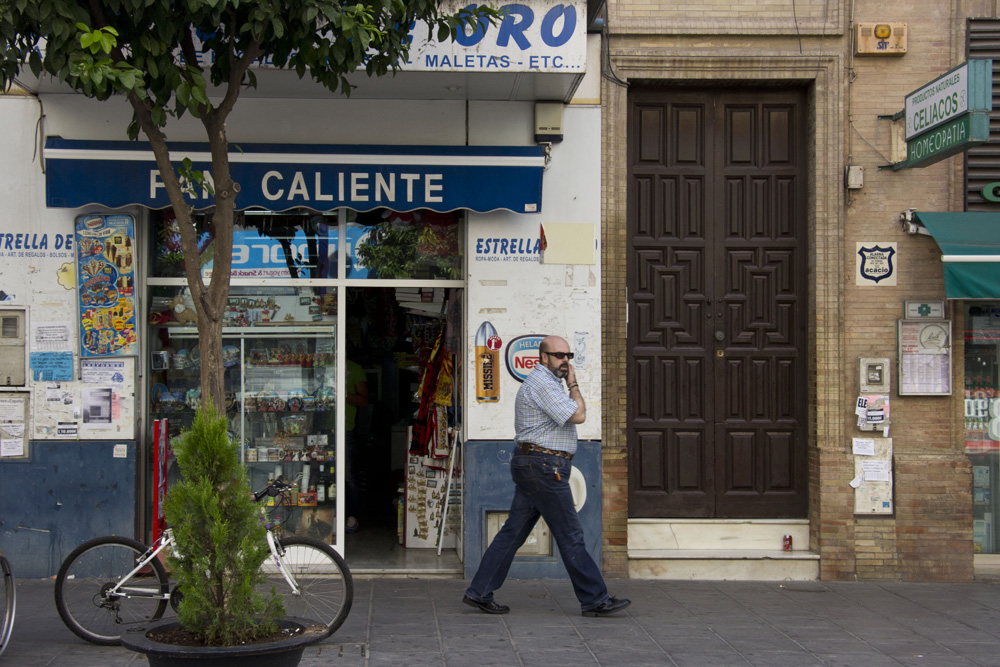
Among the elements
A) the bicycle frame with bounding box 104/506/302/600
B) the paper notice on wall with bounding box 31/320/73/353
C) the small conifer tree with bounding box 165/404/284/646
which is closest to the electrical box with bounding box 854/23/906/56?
the bicycle frame with bounding box 104/506/302/600

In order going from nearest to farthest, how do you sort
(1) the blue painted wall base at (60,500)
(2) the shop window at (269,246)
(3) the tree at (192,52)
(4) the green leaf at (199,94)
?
(3) the tree at (192,52), (4) the green leaf at (199,94), (1) the blue painted wall base at (60,500), (2) the shop window at (269,246)

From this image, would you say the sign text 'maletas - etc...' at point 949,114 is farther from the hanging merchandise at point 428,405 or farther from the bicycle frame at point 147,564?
the bicycle frame at point 147,564

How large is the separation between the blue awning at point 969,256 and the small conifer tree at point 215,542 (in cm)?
607

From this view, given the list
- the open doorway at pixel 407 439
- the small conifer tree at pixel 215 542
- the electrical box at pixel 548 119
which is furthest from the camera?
the open doorway at pixel 407 439

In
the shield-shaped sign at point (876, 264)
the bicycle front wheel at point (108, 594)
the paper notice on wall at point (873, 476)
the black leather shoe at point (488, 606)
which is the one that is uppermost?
the shield-shaped sign at point (876, 264)

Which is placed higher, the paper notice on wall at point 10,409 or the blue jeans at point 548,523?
the paper notice on wall at point 10,409

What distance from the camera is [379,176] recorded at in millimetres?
7852

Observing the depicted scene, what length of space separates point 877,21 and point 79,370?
7.59 meters

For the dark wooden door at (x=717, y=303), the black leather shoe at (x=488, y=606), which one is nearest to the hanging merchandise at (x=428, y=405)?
the dark wooden door at (x=717, y=303)

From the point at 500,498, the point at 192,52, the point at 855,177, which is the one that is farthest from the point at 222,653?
the point at 855,177

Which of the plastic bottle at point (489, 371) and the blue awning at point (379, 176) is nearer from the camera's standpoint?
the blue awning at point (379, 176)

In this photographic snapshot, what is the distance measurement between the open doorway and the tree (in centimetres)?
306

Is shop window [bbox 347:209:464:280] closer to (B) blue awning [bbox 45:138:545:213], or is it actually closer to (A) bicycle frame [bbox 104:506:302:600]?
(B) blue awning [bbox 45:138:545:213]

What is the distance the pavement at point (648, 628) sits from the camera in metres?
5.91
